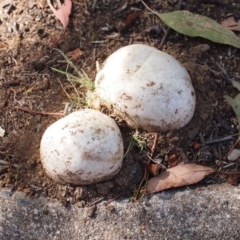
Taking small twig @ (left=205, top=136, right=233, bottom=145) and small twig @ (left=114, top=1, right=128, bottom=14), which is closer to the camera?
small twig @ (left=205, top=136, right=233, bottom=145)

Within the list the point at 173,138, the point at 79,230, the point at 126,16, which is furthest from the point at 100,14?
the point at 79,230

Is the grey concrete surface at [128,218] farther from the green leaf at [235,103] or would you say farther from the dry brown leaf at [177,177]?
the green leaf at [235,103]

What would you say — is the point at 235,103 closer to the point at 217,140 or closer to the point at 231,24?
the point at 217,140

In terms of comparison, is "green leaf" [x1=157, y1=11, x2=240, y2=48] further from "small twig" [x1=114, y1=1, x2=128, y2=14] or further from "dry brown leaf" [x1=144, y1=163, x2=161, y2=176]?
"dry brown leaf" [x1=144, y1=163, x2=161, y2=176]

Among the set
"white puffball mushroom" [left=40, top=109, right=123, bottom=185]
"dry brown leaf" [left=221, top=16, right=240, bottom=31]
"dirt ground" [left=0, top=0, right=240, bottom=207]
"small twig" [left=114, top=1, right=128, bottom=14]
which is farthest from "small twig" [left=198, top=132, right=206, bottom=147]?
"small twig" [left=114, top=1, right=128, bottom=14]

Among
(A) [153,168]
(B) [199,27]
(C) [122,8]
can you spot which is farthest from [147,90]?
(C) [122,8]

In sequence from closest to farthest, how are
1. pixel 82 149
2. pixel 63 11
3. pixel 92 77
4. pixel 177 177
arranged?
pixel 82 149, pixel 177 177, pixel 92 77, pixel 63 11

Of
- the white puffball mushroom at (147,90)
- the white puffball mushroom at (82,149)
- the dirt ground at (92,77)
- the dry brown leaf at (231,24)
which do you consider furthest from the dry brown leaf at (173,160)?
the dry brown leaf at (231,24)
